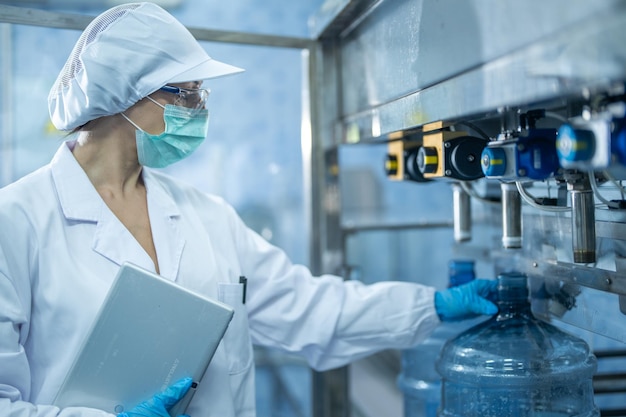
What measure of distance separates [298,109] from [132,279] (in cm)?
207

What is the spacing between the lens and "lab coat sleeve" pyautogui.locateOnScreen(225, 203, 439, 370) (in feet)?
4.29

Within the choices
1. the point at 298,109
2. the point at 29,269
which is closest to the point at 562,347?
the point at 29,269

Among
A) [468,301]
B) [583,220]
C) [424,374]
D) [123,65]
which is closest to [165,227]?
[123,65]

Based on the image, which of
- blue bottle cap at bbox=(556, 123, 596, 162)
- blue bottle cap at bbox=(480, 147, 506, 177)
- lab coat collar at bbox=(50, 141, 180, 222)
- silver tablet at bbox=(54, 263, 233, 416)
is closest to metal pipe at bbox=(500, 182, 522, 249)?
blue bottle cap at bbox=(480, 147, 506, 177)

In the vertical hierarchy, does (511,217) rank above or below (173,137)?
below

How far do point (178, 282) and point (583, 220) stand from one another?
736mm

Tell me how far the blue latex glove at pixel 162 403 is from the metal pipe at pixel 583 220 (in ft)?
2.27

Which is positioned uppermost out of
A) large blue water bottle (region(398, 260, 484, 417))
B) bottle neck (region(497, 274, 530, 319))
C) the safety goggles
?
the safety goggles

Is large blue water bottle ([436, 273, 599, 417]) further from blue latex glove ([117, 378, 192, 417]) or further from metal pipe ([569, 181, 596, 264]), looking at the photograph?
blue latex glove ([117, 378, 192, 417])

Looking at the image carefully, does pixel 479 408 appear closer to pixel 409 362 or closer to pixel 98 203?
pixel 409 362

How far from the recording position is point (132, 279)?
3.21 feet

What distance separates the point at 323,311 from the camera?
132 cm

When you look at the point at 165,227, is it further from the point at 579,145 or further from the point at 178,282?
the point at 579,145

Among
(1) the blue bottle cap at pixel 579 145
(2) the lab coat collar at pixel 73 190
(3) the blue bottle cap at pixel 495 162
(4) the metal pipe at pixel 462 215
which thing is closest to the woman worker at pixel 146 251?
(2) the lab coat collar at pixel 73 190
